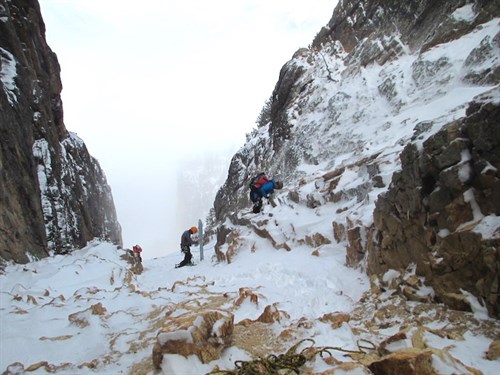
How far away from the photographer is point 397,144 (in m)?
12.1

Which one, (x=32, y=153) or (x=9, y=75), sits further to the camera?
(x=32, y=153)

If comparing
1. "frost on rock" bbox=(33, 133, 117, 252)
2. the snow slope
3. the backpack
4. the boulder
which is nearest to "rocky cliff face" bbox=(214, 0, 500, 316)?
the snow slope

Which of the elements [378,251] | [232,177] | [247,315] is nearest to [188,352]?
Result: [247,315]

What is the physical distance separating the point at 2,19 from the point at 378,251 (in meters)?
22.7

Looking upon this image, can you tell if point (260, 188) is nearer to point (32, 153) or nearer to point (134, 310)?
point (134, 310)

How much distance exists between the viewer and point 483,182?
4277 millimetres

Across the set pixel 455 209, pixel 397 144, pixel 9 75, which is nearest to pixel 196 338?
pixel 455 209

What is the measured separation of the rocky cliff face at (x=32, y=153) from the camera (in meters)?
14.0

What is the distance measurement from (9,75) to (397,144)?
768 inches

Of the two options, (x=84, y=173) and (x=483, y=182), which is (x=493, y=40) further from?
(x=84, y=173)

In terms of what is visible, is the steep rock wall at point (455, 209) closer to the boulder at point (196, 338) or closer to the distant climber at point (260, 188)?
the boulder at point (196, 338)

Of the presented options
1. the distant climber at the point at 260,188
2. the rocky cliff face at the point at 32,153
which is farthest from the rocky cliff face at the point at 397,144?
the rocky cliff face at the point at 32,153

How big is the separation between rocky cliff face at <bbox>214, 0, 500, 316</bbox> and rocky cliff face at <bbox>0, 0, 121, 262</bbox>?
336 inches

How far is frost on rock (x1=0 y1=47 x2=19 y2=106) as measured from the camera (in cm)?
1706
